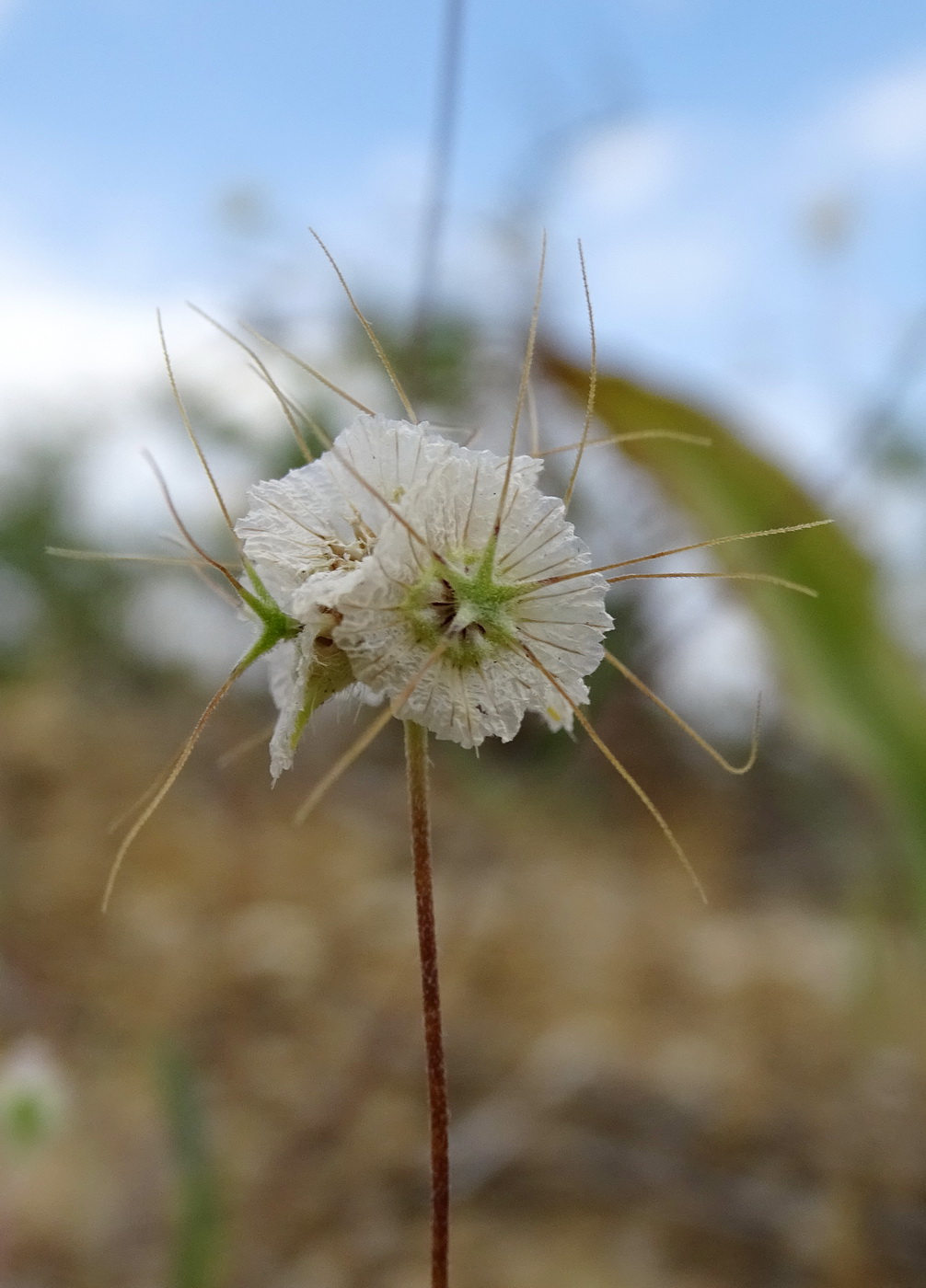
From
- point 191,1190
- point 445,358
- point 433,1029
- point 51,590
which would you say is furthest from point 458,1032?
point 51,590

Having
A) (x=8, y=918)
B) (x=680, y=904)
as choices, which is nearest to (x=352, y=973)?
(x=8, y=918)

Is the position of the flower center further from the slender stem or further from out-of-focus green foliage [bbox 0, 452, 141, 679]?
out-of-focus green foliage [bbox 0, 452, 141, 679]

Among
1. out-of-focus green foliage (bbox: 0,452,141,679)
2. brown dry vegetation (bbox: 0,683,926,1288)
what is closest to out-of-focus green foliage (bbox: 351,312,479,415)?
brown dry vegetation (bbox: 0,683,926,1288)

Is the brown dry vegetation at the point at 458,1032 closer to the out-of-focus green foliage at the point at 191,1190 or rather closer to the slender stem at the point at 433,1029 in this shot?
the out-of-focus green foliage at the point at 191,1190

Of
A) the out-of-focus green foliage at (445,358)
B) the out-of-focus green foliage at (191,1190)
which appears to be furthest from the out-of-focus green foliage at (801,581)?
the out-of-focus green foliage at (445,358)

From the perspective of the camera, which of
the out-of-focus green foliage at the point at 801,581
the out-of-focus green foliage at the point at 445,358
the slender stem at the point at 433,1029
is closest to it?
the slender stem at the point at 433,1029

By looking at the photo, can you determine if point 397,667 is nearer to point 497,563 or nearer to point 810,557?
point 497,563
